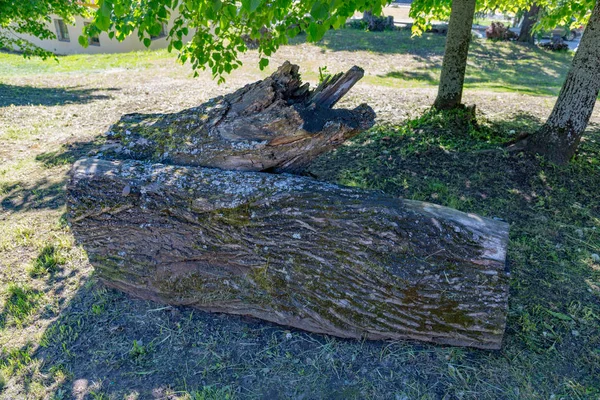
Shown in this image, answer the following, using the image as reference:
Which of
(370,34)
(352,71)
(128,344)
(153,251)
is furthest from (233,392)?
(370,34)

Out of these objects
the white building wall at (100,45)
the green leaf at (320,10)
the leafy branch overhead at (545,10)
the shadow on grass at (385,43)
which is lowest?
the white building wall at (100,45)

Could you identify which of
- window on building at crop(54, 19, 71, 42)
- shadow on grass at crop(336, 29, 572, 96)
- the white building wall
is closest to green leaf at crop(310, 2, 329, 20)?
shadow on grass at crop(336, 29, 572, 96)

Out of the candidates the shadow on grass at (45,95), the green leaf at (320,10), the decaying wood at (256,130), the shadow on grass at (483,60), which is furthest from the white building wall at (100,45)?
the green leaf at (320,10)

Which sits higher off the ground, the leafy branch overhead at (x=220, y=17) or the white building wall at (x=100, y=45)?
the leafy branch overhead at (x=220, y=17)

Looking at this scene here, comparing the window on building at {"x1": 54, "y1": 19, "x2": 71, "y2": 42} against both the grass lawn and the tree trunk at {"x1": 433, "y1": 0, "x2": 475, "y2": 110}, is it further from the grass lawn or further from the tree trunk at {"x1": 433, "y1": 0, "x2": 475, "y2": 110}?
the tree trunk at {"x1": 433, "y1": 0, "x2": 475, "y2": 110}

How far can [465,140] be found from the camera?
6180mm

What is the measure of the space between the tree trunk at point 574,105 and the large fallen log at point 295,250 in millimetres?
3115

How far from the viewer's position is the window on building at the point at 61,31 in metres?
Result: 24.1

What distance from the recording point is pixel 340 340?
3.16m

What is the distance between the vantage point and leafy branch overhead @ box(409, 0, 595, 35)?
5633 millimetres

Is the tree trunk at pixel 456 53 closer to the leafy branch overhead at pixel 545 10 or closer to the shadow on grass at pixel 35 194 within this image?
the leafy branch overhead at pixel 545 10

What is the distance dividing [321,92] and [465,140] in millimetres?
3208

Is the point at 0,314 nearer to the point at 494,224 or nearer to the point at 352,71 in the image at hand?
the point at 352,71

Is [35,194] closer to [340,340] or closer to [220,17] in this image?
[220,17]
